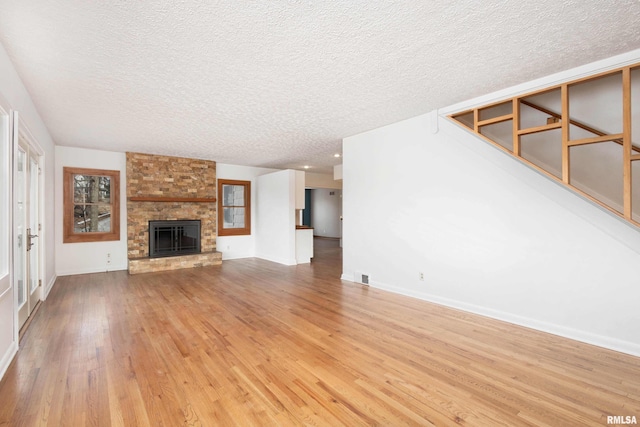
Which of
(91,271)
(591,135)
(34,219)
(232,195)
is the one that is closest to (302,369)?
(591,135)

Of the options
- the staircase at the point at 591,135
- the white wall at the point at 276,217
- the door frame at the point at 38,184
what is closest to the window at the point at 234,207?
the white wall at the point at 276,217

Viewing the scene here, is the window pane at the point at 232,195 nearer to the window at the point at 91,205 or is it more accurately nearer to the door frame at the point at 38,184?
the window at the point at 91,205

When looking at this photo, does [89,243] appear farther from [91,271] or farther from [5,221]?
[5,221]

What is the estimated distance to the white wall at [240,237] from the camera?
7.96 meters

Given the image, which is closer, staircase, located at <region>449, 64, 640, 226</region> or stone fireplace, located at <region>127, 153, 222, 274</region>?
staircase, located at <region>449, 64, 640, 226</region>

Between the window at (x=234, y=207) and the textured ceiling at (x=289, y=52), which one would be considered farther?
the window at (x=234, y=207)

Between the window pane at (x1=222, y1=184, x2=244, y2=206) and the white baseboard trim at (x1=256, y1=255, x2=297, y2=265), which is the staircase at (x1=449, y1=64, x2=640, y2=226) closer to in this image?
the white baseboard trim at (x1=256, y1=255, x2=297, y2=265)

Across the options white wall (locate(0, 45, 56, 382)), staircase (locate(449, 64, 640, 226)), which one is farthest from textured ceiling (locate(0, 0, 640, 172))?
staircase (locate(449, 64, 640, 226))

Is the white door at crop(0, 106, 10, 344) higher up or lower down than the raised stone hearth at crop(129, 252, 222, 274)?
higher up

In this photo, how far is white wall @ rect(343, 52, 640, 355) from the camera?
8.97ft

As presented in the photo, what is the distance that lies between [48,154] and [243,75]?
172 inches

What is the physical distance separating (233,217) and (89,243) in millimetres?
3241

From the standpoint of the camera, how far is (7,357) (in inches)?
93.3

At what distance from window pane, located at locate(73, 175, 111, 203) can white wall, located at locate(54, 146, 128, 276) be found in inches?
8.9
